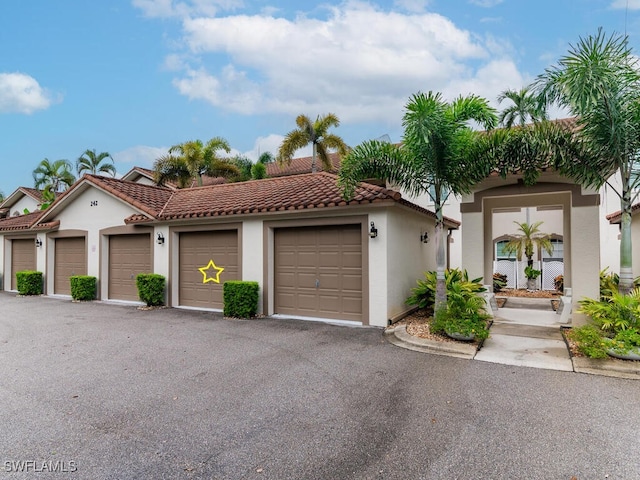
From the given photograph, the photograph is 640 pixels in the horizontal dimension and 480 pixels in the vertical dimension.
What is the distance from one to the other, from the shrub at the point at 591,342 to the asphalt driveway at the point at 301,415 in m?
0.69

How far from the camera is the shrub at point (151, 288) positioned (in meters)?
11.7

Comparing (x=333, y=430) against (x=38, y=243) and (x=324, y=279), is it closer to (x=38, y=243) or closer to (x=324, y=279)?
(x=324, y=279)

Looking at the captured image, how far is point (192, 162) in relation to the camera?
71.0 ft

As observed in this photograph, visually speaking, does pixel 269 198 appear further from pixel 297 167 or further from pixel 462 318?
pixel 297 167

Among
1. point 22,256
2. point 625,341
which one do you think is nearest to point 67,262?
point 22,256

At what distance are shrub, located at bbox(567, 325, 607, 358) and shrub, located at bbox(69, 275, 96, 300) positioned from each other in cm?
1521

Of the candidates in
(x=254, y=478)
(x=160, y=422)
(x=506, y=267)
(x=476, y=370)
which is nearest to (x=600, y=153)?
(x=476, y=370)

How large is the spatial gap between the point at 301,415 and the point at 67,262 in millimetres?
15544

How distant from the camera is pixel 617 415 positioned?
408 centimetres

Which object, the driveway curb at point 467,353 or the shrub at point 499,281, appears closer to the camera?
the driveway curb at point 467,353

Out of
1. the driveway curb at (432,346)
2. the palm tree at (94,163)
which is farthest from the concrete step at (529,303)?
the palm tree at (94,163)

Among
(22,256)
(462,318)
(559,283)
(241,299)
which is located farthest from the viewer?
(22,256)

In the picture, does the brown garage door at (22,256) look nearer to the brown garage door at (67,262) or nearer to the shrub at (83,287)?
the brown garage door at (67,262)

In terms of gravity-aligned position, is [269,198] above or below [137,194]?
below
